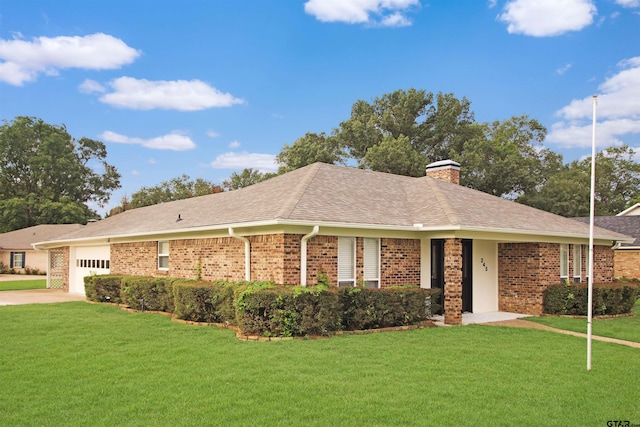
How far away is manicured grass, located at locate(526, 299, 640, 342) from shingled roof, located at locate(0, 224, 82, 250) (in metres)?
39.0

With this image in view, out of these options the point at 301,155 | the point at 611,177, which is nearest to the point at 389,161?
the point at 301,155

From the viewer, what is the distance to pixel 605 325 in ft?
44.4

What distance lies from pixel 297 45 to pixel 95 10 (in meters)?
7.97

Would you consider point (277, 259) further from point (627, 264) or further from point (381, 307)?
point (627, 264)

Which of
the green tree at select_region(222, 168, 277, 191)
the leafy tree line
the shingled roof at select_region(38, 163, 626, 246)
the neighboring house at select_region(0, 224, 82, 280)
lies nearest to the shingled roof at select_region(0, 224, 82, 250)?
the neighboring house at select_region(0, 224, 82, 280)

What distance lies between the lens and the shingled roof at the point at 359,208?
12758 millimetres

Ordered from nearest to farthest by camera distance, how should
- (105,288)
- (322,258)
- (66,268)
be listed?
(322,258) < (105,288) < (66,268)

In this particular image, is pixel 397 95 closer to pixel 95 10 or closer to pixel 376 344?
pixel 95 10

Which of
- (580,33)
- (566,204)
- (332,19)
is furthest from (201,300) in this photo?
(566,204)

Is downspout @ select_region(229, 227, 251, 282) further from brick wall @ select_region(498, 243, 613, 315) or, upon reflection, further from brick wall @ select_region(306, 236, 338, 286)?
brick wall @ select_region(498, 243, 613, 315)

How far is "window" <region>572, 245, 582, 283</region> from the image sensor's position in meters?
17.0

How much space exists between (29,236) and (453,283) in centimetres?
4355

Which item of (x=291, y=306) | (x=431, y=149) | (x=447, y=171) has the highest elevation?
(x=431, y=149)

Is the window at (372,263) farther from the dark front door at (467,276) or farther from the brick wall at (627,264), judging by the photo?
the brick wall at (627,264)
